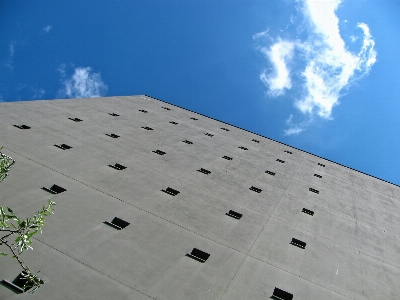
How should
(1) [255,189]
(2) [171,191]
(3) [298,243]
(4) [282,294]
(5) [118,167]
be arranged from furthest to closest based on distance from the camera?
(1) [255,189] < (5) [118,167] < (2) [171,191] < (3) [298,243] < (4) [282,294]

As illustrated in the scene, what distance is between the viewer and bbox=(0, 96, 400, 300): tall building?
966 centimetres

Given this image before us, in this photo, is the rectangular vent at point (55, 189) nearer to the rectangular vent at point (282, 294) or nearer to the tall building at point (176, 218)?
the tall building at point (176, 218)

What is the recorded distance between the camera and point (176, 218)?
12961mm

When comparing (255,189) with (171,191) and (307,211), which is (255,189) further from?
(171,191)

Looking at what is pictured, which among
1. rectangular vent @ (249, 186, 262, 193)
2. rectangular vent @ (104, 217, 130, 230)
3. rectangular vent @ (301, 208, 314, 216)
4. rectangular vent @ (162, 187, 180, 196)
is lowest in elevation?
rectangular vent @ (104, 217, 130, 230)

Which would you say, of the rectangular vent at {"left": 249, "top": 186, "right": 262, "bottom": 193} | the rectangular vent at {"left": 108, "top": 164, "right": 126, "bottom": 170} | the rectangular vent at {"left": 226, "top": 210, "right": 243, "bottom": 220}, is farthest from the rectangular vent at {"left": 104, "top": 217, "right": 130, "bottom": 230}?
the rectangular vent at {"left": 249, "top": 186, "right": 262, "bottom": 193}

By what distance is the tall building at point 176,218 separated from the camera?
966cm

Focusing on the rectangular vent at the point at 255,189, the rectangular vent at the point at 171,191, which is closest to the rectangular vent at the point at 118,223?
the rectangular vent at the point at 171,191

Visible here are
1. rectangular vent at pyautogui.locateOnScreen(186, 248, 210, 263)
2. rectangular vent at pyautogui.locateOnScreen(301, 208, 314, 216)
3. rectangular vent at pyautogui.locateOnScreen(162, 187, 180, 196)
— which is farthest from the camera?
rectangular vent at pyautogui.locateOnScreen(301, 208, 314, 216)

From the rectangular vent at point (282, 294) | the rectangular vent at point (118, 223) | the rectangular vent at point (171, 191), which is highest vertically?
the rectangular vent at point (171, 191)

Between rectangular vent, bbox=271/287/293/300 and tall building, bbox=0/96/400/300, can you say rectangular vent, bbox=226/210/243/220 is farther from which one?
rectangular vent, bbox=271/287/293/300

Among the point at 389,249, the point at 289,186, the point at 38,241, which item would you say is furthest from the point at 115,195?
the point at 389,249

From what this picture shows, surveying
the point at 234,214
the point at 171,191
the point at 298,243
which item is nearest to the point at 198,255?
the point at 234,214

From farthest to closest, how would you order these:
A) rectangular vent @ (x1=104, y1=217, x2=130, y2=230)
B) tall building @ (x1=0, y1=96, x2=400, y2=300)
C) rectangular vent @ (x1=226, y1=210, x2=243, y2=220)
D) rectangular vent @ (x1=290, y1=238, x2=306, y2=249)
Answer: rectangular vent @ (x1=226, y1=210, x2=243, y2=220), rectangular vent @ (x1=290, y1=238, x2=306, y2=249), rectangular vent @ (x1=104, y1=217, x2=130, y2=230), tall building @ (x1=0, y1=96, x2=400, y2=300)
